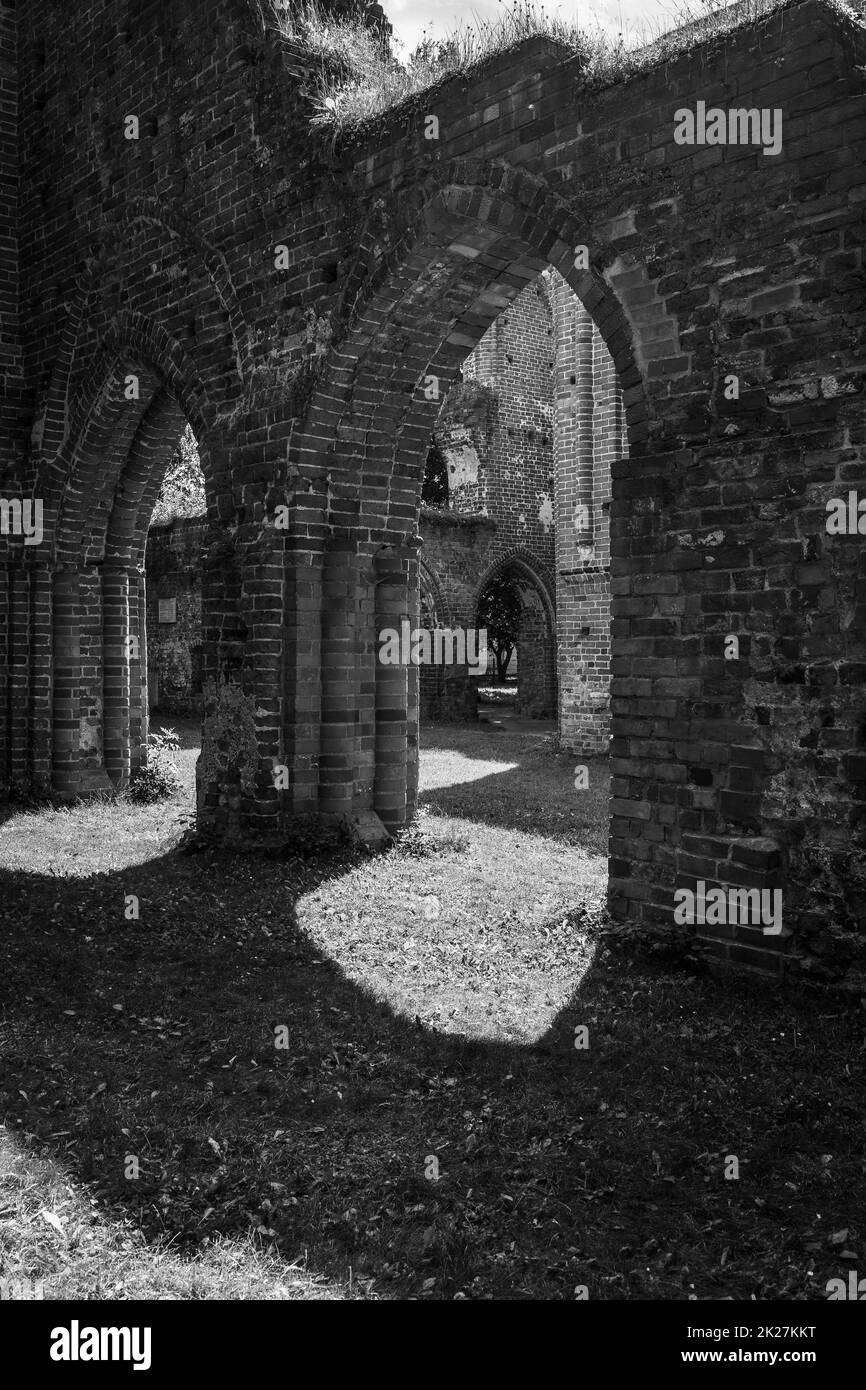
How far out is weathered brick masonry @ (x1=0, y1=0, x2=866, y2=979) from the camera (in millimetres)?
5199

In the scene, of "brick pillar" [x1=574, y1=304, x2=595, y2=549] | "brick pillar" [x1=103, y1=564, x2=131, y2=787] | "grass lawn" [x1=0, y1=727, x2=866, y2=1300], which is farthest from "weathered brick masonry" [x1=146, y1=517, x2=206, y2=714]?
"grass lawn" [x1=0, y1=727, x2=866, y2=1300]

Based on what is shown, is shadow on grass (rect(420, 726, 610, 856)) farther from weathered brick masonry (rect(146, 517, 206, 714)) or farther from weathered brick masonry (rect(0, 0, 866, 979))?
weathered brick masonry (rect(146, 517, 206, 714))

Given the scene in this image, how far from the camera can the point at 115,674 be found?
41.5 ft

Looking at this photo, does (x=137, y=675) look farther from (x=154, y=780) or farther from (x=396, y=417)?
(x=396, y=417)

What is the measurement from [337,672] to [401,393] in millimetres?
2366

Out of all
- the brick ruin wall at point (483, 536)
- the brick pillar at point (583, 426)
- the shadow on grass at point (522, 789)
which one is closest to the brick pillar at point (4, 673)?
the shadow on grass at point (522, 789)

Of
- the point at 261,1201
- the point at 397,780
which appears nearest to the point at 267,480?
the point at 397,780

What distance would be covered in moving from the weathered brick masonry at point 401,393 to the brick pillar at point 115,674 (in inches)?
1.5

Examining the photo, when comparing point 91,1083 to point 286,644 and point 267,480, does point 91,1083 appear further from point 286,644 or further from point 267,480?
point 267,480

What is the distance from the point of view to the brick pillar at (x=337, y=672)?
28.3 feet
